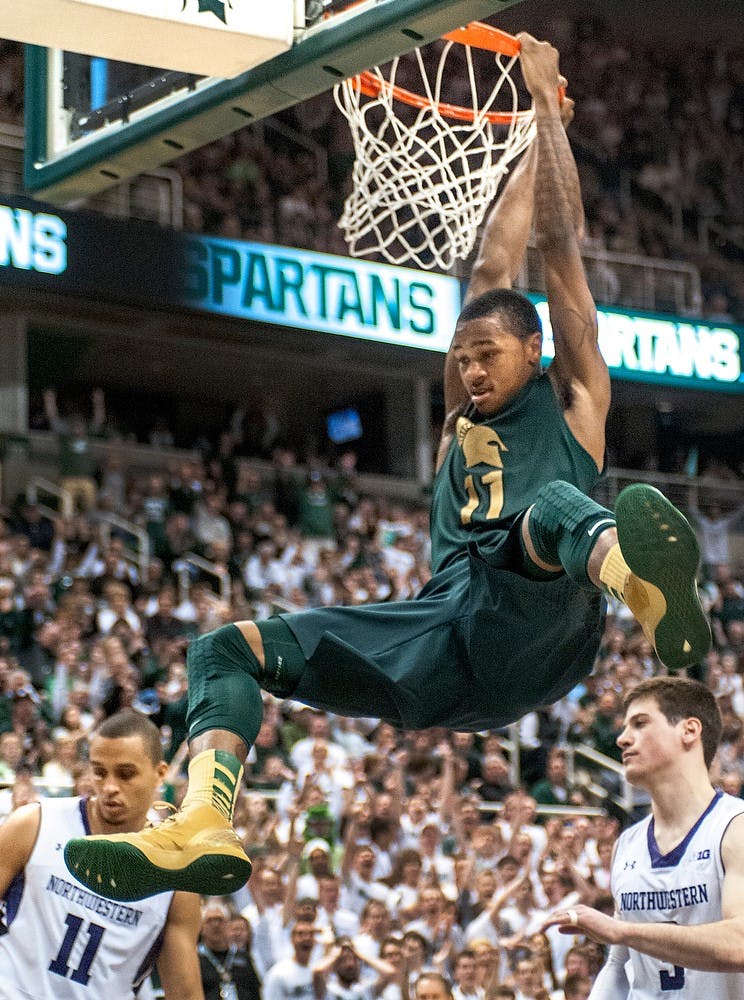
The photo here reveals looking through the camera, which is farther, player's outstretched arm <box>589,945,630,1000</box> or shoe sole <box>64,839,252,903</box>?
player's outstretched arm <box>589,945,630,1000</box>

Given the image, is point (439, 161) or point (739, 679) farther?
point (739, 679)

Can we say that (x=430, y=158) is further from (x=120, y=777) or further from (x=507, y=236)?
(x=120, y=777)

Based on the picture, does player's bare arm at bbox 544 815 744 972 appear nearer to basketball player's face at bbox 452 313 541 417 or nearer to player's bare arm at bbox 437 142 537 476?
basketball player's face at bbox 452 313 541 417

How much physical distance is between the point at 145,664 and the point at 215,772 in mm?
8196

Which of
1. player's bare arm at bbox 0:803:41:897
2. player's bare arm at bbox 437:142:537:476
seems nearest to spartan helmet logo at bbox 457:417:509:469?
player's bare arm at bbox 437:142:537:476

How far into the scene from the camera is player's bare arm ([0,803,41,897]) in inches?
211

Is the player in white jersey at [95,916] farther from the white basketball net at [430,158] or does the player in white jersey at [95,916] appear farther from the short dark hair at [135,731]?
the white basketball net at [430,158]

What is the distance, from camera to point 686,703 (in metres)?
5.09

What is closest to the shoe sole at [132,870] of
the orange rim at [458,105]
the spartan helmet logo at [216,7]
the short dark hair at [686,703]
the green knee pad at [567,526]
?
the green knee pad at [567,526]

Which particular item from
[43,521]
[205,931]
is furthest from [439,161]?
[43,521]

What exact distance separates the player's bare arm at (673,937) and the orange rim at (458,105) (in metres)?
3.69

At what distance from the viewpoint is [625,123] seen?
2158 cm

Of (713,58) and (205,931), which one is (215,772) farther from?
(713,58)

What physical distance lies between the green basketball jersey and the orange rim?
2.40 meters
